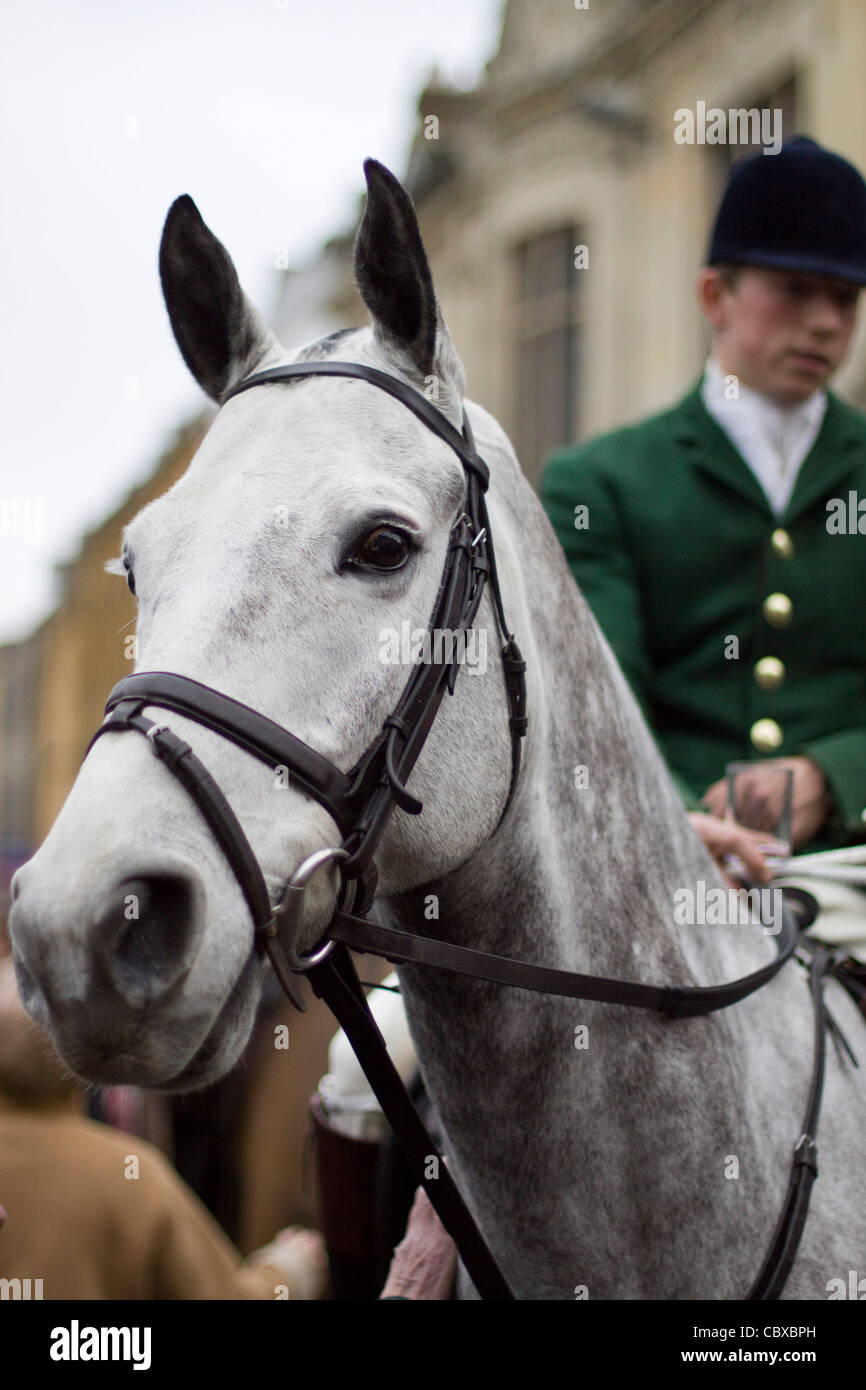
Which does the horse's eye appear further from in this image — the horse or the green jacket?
the green jacket

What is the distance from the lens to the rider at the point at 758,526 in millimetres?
3365

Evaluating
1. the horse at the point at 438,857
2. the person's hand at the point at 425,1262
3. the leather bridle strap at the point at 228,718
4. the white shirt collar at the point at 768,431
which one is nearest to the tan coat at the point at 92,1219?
the person's hand at the point at 425,1262

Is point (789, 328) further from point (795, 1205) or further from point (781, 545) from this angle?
point (795, 1205)

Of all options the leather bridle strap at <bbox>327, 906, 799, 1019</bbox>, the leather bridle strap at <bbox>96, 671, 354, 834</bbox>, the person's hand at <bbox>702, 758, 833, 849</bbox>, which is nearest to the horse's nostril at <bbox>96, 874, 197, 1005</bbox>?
the leather bridle strap at <bbox>96, 671, 354, 834</bbox>

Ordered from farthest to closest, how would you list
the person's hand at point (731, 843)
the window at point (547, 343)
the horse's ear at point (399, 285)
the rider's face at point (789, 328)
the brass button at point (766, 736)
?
the window at point (547, 343)
the rider's face at point (789, 328)
the brass button at point (766, 736)
the person's hand at point (731, 843)
the horse's ear at point (399, 285)

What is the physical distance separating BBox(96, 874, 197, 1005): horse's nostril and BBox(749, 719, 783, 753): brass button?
2077mm

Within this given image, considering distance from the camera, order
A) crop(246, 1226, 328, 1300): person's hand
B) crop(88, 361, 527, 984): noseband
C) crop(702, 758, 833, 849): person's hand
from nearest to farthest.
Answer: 1. crop(88, 361, 527, 984): noseband
2. crop(702, 758, 833, 849): person's hand
3. crop(246, 1226, 328, 1300): person's hand

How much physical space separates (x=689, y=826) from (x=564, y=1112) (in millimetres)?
711

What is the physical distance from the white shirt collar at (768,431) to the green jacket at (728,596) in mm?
53

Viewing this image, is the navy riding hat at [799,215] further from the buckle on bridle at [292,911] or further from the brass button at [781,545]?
the buckle on bridle at [292,911]

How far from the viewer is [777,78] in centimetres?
1168

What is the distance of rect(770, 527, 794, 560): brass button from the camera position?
132 inches

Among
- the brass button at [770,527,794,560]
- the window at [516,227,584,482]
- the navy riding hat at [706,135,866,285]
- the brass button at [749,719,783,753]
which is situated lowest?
the brass button at [749,719,783,753]
